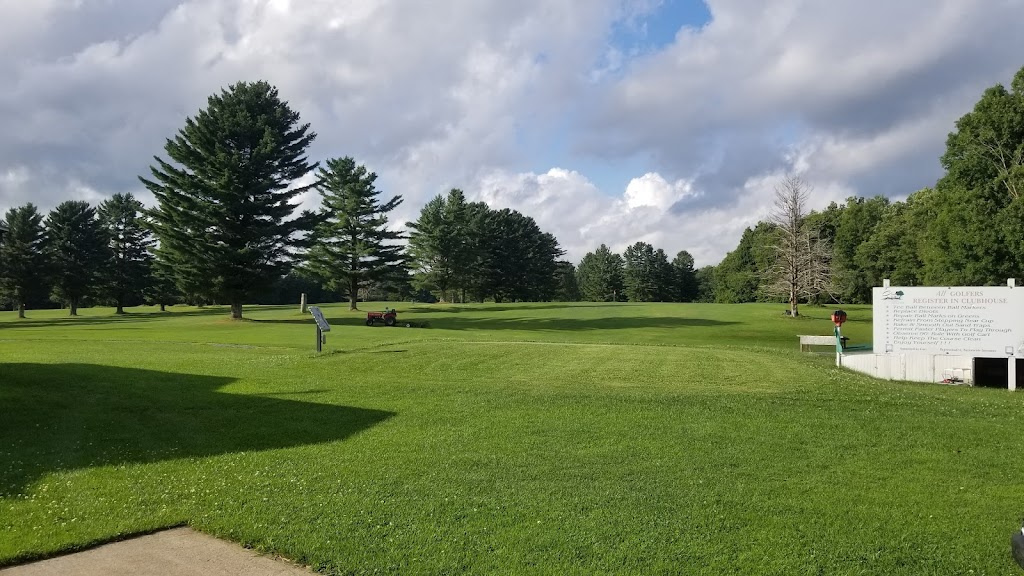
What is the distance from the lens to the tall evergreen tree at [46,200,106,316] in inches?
2285

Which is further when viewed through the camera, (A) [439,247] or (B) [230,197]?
(A) [439,247]

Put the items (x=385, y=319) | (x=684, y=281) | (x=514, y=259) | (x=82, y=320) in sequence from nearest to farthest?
(x=385, y=319) → (x=82, y=320) → (x=514, y=259) → (x=684, y=281)

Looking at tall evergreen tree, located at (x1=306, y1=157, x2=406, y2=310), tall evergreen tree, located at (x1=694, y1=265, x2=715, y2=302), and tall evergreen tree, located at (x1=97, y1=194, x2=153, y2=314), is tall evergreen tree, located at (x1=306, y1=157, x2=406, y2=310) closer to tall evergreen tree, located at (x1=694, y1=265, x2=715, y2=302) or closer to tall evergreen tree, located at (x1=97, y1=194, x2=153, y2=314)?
tall evergreen tree, located at (x1=97, y1=194, x2=153, y2=314)

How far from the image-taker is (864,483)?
6672 millimetres

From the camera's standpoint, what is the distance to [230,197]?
3838 cm

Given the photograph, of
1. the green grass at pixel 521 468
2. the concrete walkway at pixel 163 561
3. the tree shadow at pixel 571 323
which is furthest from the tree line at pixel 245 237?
the concrete walkway at pixel 163 561

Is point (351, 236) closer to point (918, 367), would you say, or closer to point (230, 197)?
point (230, 197)

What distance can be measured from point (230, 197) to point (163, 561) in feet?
122

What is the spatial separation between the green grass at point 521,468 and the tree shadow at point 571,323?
2143 cm

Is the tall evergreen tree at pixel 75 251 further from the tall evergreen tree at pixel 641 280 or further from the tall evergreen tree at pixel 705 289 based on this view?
the tall evergreen tree at pixel 705 289

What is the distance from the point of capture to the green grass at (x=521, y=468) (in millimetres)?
4969

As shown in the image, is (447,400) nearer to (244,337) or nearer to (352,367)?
(352,367)

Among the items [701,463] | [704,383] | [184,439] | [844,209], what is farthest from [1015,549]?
[844,209]

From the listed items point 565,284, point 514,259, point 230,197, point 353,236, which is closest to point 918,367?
point 230,197
